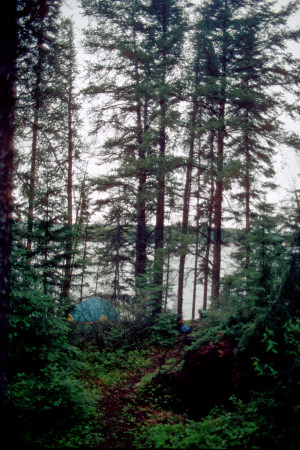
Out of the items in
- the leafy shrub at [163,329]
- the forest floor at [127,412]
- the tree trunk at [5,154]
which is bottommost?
the forest floor at [127,412]

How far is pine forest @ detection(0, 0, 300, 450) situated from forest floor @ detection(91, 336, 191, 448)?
0.05 m

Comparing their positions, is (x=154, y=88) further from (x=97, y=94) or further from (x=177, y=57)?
(x=97, y=94)

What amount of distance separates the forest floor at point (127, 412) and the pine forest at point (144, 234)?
47 millimetres

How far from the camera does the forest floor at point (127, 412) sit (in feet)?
14.3

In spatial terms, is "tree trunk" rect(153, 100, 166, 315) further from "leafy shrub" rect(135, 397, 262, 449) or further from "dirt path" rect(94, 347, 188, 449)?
"leafy shrub" rect(135, 397, 262, 449)

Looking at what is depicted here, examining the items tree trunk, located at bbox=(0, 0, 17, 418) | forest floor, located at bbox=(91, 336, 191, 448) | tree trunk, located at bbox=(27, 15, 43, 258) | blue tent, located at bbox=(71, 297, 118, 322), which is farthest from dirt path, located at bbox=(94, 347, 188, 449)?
tree trunk, located at bbox=(27, 15, 43, 258)

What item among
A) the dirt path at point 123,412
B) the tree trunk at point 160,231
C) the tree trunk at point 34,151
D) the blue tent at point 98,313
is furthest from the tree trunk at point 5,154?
the tree trunk at point 160,231

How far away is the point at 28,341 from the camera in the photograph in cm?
511

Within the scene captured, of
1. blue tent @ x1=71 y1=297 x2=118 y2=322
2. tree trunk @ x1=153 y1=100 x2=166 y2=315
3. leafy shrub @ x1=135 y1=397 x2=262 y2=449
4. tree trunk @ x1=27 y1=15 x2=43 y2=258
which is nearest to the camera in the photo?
leafy shrub @ x1=135 y1=397 x2=262 y2=449

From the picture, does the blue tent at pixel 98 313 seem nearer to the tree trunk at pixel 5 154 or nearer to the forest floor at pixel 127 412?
the forest floor at pixel 127 412

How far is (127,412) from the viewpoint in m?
5.49

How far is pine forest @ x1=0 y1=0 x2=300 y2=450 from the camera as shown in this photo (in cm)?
386

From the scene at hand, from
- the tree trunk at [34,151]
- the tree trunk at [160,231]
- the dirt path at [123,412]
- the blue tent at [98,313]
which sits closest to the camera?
the dirt path at [123,412]

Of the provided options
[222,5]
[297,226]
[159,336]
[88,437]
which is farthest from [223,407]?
[222,5]
